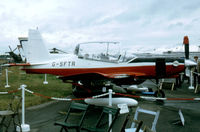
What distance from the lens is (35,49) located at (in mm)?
9641

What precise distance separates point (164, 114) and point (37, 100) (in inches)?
198

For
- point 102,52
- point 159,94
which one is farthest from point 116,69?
point 159,94

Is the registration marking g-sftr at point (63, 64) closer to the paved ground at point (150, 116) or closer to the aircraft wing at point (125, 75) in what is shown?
the paved ground at point (150, 116)

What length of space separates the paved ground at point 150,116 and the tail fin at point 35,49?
2.85 metres

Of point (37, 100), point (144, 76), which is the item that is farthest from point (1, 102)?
point (144, 76)

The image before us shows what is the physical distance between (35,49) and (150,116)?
6.57m

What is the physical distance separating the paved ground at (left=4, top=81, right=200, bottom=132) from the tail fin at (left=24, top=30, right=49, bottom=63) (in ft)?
9.37

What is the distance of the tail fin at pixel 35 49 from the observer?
9523 millimetres

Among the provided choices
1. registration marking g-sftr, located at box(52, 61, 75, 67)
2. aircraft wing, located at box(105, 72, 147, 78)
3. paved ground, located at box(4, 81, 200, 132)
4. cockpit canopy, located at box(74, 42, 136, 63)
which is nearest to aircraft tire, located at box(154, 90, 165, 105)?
paved ground, located at box(4, 81, 200, 132)

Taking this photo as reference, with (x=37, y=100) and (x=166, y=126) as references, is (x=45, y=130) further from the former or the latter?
(x=37, y=100)

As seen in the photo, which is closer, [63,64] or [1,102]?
[1,102]

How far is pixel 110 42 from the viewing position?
804 centimetres

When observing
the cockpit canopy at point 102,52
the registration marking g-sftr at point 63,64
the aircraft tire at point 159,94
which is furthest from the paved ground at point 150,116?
the cockpit canopy at point 102,52

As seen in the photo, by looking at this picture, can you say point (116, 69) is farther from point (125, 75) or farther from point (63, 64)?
point (63, 64)
